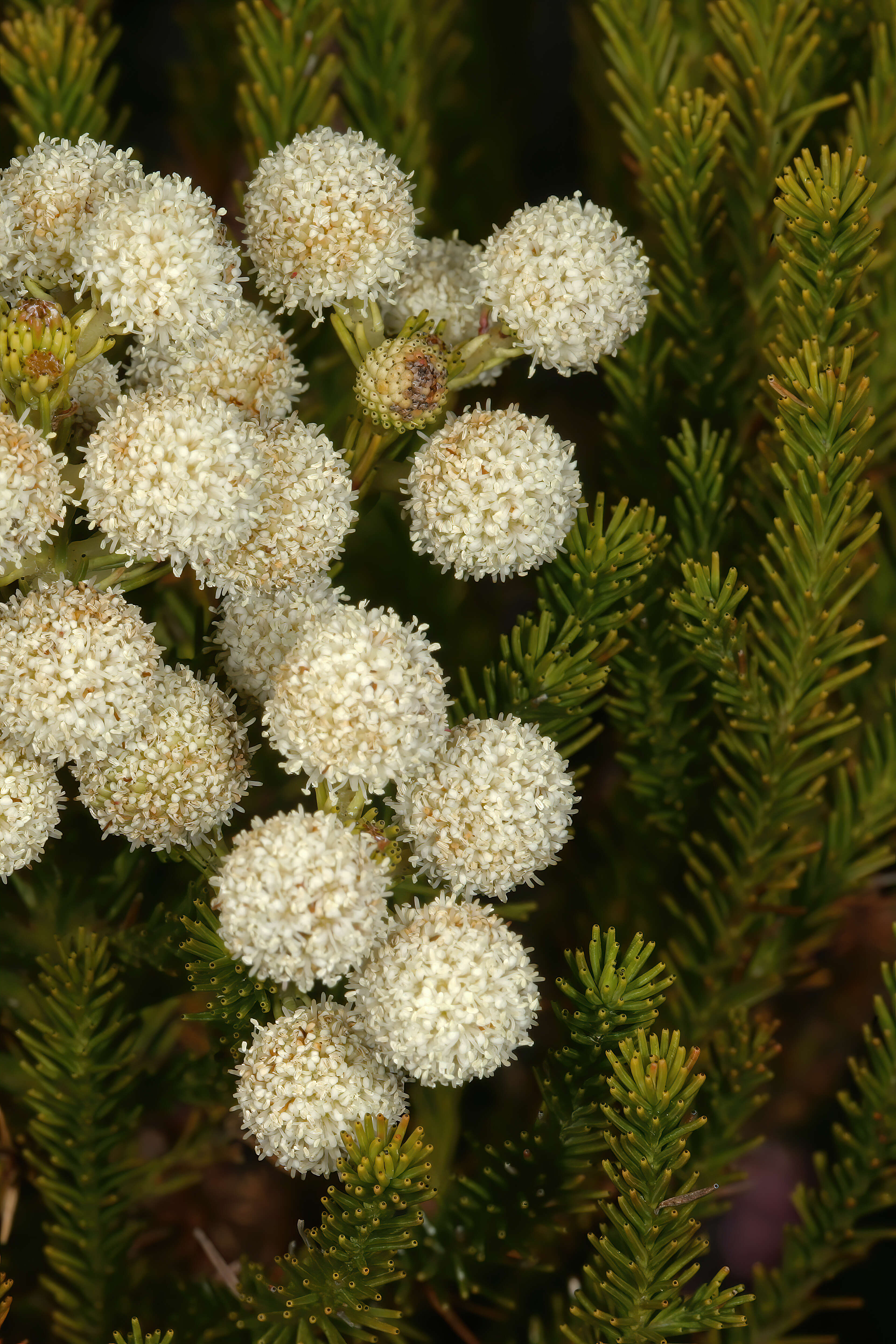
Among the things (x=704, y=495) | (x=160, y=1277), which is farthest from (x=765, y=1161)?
(x=704, y=495)

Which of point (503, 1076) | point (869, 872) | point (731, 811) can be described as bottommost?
point (503, 1076)

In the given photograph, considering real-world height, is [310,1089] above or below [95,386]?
below

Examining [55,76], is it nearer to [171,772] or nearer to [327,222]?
[327,222]

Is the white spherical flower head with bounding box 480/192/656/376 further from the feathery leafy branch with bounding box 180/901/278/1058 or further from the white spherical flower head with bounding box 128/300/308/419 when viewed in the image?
the feathery leafy branch with bounding box 180/901/278/1058

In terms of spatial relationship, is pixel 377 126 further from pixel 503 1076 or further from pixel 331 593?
pixel 503 1076

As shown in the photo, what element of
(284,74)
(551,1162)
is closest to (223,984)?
(551,1162)

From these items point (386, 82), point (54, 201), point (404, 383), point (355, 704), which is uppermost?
point (386, 82)
